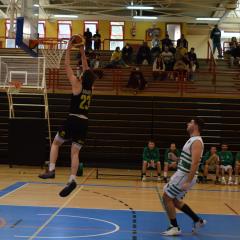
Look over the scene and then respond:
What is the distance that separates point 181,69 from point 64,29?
1527 cm

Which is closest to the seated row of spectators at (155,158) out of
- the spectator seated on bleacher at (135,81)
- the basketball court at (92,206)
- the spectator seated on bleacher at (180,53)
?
the basketball court at (92,206)

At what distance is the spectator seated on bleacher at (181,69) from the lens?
21.6 metres

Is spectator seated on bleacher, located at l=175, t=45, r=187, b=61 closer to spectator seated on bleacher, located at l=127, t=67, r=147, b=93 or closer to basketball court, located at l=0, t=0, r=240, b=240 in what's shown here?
spectator seated on bleacher, located at l=127, t=67, r=147, b=93

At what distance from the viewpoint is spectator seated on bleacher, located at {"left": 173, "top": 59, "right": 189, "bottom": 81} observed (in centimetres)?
2161

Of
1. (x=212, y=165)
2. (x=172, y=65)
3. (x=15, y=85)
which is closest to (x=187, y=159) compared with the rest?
(x=212, y=165)

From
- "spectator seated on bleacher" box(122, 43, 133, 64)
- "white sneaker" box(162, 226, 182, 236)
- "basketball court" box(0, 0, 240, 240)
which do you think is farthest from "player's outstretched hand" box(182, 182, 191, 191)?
"spectator seated on bleacher" box(122, 43, 133, 64)

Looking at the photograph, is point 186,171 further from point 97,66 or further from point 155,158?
point 97,66

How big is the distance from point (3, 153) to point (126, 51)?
783 cm

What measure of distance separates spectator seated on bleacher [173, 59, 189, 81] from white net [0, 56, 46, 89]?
601 centimetres

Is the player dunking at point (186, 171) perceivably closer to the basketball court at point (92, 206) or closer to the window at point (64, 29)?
the basketball court at point (92, 206)

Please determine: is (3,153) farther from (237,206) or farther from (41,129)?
(237,206)

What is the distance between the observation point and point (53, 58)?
19.9 metres

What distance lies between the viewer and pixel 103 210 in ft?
34.1

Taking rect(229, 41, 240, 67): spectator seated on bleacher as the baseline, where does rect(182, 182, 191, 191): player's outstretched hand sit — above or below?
below
